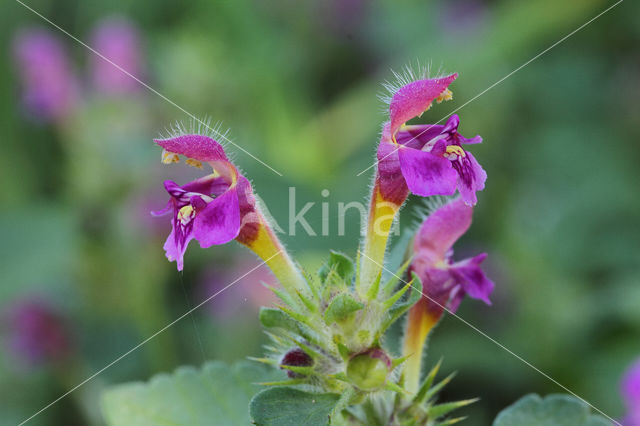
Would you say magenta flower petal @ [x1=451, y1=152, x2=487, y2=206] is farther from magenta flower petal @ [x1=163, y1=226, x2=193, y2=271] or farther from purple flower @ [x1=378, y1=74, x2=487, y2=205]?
magenta flower petal @ [x1=163, y1=226, x2=193, y2=271]

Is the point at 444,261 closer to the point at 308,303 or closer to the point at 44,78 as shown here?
the point at 308,303

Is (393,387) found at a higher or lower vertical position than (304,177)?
higher

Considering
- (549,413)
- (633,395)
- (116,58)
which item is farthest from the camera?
(116,58)

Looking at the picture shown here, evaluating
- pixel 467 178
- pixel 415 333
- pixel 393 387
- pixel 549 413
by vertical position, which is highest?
pixel 467 178

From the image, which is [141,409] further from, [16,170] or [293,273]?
[16,170]

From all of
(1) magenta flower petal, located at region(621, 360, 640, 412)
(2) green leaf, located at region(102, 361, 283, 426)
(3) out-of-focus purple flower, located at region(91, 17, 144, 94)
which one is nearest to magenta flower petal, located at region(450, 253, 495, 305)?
(2) green leaf, located at region(102, 361, 283, 426)

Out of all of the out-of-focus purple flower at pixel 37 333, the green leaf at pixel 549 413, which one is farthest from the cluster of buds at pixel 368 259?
the out-of-focus purple flower at pixel 37 333

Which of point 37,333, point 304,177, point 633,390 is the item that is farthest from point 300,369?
point 304,177

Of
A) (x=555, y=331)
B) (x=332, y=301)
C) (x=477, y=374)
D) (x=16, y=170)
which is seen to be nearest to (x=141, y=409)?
(x=332, y=301)
